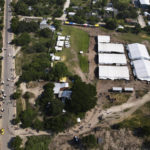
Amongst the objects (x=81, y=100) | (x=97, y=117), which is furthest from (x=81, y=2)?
(x=97, y=117)

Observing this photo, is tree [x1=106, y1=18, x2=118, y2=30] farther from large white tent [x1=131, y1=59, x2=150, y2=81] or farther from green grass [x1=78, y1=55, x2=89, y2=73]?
green grass [x1=78, y1=55, x2=89, y2=73]

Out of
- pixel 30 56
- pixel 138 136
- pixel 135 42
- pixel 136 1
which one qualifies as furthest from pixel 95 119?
pixel 136 1

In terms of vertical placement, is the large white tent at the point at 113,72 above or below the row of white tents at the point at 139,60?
below

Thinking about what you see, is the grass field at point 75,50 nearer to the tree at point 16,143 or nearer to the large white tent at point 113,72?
the large white tent at point 113,72

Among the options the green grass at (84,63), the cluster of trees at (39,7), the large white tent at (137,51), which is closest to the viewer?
the green grass at (84,63)

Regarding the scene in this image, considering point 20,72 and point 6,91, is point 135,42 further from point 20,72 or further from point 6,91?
point 6,91

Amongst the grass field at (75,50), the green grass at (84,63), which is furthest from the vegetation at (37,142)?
the green grass at (84,63)
